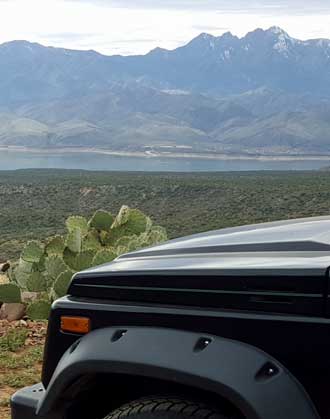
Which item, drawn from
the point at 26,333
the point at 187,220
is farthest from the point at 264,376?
the point at 187,220

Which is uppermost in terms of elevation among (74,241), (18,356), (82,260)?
(74,241)

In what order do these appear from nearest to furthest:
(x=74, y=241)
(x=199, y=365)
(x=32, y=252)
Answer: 1. (x=199, y=365)
2. (x=74, y=241)
3. (x=32, y=252)

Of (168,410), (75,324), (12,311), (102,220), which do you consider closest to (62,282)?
(12,311)

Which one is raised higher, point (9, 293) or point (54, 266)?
point (54, 266)

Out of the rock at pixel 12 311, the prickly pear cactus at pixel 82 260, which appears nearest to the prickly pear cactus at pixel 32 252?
the prickly pear cactus at pixel 82 260

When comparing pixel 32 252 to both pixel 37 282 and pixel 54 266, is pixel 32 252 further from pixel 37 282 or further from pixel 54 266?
pixel 54 266

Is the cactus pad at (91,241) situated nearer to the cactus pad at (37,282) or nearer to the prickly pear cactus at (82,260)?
the prickly pear cactus at (82,260)

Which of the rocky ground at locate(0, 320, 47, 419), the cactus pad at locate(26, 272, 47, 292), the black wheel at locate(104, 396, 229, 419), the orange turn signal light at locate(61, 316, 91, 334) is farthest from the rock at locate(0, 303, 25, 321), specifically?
the black wheel at locate(104, 396, 229, 419)

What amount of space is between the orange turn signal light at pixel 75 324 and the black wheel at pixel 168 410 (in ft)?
1.09

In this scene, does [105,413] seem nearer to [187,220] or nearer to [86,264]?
[86,264]

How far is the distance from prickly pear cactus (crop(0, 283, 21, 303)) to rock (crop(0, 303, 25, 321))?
8cm

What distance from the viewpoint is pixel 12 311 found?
7.88 meters

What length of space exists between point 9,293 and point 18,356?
2204 millimetres

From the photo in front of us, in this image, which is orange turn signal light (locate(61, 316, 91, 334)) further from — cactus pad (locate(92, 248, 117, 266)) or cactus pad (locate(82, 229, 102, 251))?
cactus pad (locate(82, 229, 102, 251))
